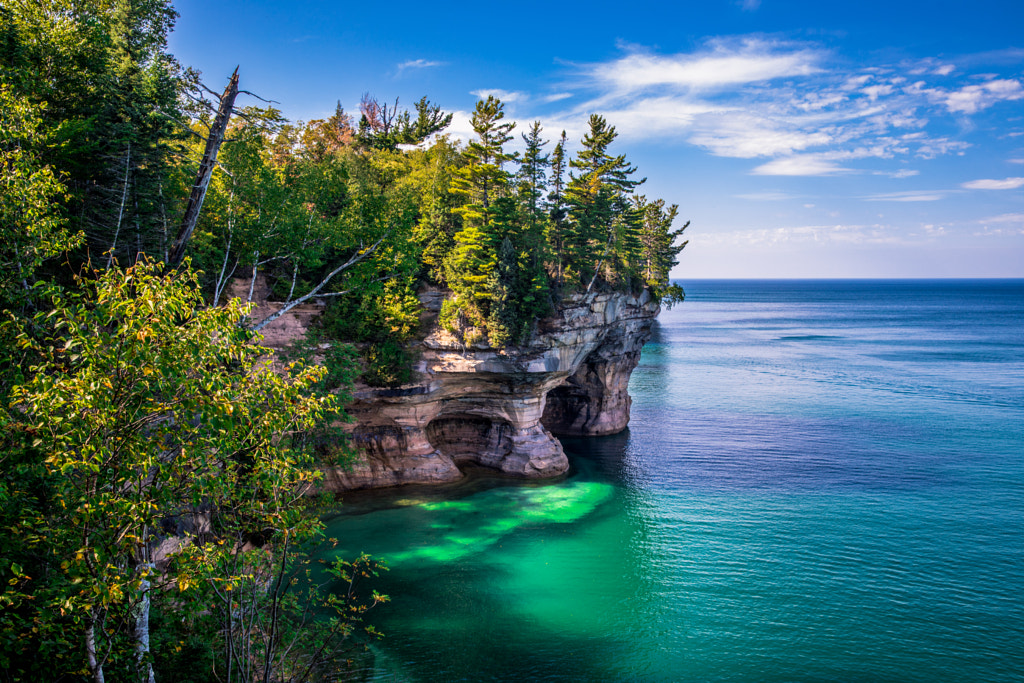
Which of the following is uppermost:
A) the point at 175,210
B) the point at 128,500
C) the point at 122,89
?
the point at 122,89

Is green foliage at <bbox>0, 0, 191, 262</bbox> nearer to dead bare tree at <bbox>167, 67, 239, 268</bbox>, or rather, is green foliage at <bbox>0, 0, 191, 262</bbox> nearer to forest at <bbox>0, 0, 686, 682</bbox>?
forest at <bbox>0, 0, 686, 682</bbox>

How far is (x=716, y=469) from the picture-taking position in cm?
3331

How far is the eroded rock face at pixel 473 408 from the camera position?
29406mm

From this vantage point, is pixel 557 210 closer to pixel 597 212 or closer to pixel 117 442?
pixel 597 212

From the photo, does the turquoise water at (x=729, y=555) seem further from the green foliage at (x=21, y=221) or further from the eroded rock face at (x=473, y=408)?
the green foliage at (x=21, y=221)

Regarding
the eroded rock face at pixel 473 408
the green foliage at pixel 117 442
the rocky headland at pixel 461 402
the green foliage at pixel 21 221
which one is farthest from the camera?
the eroded rock face at pixel 473 408

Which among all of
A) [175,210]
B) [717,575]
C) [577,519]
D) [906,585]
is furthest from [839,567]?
[175,210]

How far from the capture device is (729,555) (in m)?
23.1

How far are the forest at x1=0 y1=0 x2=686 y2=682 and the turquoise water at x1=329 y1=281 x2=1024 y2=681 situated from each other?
375cm

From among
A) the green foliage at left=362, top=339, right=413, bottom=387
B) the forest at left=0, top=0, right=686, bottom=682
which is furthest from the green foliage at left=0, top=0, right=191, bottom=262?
the green foliage at left=362, top=339, right=413, bottom=387

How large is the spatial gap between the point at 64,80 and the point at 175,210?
5627mm

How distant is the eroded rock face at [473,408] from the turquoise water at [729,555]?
177 cm

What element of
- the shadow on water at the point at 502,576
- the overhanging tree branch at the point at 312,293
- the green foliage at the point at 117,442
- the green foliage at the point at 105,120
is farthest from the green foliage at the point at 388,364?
the green foliage at the point at 117,442

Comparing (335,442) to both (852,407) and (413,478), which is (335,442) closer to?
(413,478)
